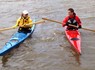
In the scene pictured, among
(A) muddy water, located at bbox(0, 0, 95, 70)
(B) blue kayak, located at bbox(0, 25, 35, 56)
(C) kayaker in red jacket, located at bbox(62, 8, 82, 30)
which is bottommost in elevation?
(A) muddy water, located at bbox(0, 0, 95, 70)

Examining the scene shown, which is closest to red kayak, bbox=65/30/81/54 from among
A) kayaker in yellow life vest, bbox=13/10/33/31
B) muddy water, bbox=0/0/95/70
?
muddy water, bbox=0/0/95/70

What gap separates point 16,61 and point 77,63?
226 centimetres

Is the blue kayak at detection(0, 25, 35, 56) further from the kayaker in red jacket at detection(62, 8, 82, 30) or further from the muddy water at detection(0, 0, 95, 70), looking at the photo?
the kayaker in red jacket at detection(62, 8, 82, 30)

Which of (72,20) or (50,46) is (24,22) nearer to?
(50,46)

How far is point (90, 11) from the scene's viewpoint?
52.1 ft

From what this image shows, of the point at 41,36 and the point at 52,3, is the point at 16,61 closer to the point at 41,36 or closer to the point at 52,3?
the point at 41,36

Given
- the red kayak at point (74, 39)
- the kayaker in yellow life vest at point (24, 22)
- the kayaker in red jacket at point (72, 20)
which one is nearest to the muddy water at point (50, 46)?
the red kayak at point (74, 39)

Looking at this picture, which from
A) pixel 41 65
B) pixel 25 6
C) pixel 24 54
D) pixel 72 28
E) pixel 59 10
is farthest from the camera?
pixel 25 6

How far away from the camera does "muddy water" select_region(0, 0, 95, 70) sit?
9039mm

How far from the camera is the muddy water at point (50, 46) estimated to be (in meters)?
9.04

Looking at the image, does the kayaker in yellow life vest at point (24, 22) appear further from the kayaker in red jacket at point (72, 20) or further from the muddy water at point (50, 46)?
the kayaker in red jacket at point (72, 20)

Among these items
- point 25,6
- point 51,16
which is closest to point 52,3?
point 25,6

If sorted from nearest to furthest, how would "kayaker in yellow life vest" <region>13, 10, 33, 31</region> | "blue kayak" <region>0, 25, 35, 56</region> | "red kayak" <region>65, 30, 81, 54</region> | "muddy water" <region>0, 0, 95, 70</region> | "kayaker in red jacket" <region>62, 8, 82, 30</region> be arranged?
1. "muddy water" <region>0, 0, 95, 70</region>
2. "blue kayak" <region>0, 25, 35, 56</region>
3. "red kayak" <region>65, 30, 81, 54</region>
4. "kayaker in red jacket" <region>62, 8, 82, 30</region>
5. "kayaker in yellow life vest" <region>13, 10, 33, 31</region>

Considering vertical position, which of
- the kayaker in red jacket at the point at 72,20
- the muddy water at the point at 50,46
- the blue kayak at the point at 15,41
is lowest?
the muddy water at the point at 50,46
